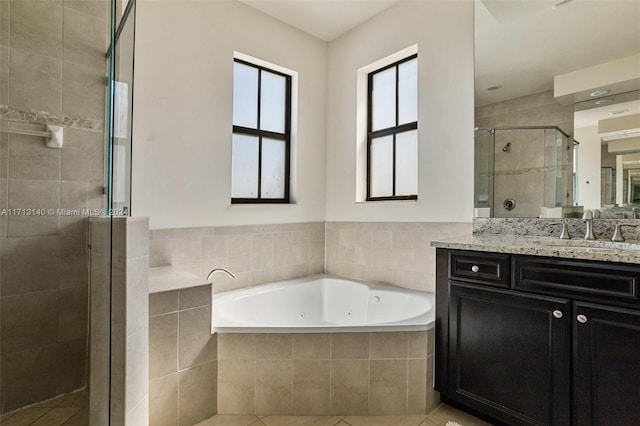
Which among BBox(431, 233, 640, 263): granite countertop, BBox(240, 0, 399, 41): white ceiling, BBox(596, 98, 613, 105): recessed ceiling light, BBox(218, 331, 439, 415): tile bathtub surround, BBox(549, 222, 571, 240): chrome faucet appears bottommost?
BBox(218, 331, 439, 415): tile bathtub surround

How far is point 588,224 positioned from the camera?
181 cm

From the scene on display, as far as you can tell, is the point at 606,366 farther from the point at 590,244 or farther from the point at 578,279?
the point at 590,244

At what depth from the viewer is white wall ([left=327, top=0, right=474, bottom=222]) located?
2.27 metres

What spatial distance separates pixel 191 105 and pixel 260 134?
0.66 meters

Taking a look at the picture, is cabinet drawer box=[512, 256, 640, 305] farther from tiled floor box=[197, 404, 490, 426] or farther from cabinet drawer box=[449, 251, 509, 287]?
tiled floor box=[197, 404, 490, 426]

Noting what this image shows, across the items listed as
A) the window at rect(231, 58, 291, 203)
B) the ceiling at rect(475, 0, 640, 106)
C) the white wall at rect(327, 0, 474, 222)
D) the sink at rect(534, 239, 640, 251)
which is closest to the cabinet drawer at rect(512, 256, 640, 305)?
the sink at rect(534, 239, 640, 251)

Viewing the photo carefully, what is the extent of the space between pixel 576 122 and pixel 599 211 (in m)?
0.52

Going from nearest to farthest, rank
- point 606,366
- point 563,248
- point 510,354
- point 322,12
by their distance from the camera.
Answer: point 606,366, point 563,248, point 510,354, point 322,12

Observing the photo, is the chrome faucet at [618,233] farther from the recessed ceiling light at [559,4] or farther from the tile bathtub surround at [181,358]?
the tile bathtub surround at [181,358]

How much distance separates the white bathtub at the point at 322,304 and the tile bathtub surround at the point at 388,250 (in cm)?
11

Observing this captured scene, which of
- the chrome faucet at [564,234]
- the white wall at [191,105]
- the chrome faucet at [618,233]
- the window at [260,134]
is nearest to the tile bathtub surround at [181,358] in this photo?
the white wall at [191,105]

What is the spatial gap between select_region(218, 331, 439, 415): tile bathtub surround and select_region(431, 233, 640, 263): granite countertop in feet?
1.83

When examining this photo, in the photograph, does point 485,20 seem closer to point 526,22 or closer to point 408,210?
point 526,22

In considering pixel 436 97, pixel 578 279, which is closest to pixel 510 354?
pixel 578 279
